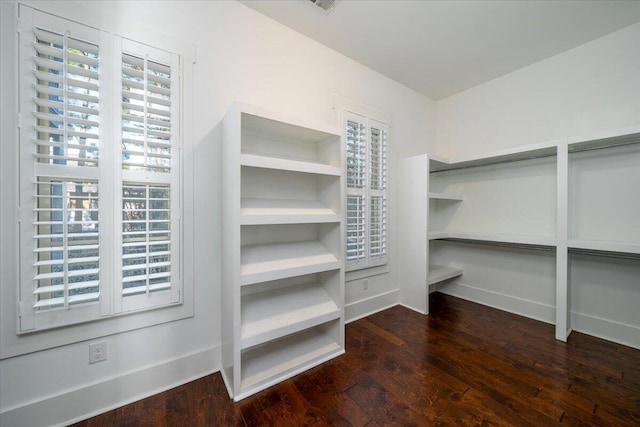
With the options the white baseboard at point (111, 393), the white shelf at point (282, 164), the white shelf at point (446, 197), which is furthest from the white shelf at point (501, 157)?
the white baseboard at point (111, 393)

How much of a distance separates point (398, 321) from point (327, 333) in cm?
87

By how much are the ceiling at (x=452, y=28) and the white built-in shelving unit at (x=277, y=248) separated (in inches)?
38.3

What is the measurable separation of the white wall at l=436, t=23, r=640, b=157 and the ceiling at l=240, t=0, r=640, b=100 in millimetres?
146

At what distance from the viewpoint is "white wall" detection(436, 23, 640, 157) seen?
203 cm

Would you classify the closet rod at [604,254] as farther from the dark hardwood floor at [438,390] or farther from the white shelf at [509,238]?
the dark hardwood floor at [438,390]

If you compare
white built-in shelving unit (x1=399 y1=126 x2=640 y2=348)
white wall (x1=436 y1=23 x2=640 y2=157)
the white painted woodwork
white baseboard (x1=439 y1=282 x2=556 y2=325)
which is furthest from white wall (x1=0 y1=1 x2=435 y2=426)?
white wall (x1=436 y1=23 x2=640 y2=157)

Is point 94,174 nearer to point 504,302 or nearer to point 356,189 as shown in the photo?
point 356,189

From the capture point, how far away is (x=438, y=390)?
58.4 inches

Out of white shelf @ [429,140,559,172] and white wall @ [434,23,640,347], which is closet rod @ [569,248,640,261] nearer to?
white wall @ [434,23,640,347]

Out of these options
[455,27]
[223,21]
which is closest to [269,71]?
[223,21]

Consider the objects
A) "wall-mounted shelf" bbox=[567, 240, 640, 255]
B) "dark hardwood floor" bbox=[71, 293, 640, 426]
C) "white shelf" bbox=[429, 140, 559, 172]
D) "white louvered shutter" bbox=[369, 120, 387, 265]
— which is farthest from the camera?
"white louvered shutter" bbox=[369, 120, 387, 265]

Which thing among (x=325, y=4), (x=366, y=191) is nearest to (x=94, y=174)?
(x=325, y=4)

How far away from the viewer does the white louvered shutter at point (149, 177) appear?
4.56 ft

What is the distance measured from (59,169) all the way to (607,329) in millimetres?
4274
